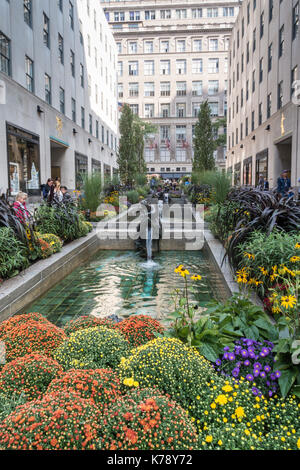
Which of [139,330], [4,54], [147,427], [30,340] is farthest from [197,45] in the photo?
[147,427]

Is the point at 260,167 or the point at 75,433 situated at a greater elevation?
the point at 260,167

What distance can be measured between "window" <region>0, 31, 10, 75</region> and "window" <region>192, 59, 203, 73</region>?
6119cm

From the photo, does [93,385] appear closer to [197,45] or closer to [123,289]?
[123,289]

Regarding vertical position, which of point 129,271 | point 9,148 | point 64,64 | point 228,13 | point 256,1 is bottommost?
point 129,271

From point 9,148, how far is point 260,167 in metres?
21.8

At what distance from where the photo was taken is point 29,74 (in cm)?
1925

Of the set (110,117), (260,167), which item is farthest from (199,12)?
(260,167)

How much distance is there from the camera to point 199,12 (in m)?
74.6

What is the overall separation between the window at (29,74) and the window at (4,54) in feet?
7.46

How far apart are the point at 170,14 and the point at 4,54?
71.7 metres

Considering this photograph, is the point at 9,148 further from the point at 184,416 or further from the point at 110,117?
the point at 110,117

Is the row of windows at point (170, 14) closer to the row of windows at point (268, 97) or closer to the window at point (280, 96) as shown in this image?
the row of windows at point (268, 97)

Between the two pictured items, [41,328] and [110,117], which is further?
[110,117]

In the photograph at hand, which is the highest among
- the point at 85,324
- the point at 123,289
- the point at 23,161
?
the point at 23,161
